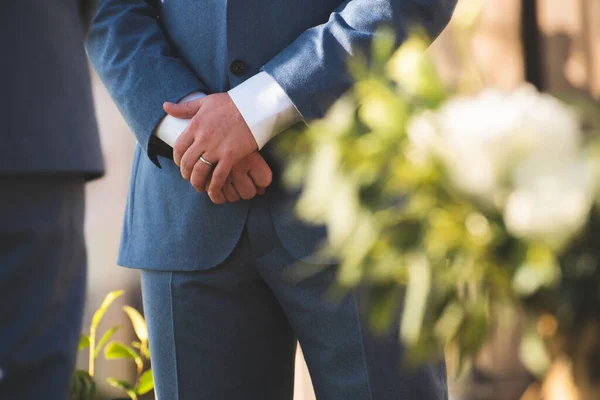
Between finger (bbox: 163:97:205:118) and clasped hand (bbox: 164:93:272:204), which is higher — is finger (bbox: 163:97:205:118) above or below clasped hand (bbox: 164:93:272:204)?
above

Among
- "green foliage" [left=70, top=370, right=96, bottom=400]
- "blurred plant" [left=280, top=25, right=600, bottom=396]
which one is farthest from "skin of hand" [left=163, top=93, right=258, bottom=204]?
"green foliage" [left=70, top=370, right=96, bottom=400]

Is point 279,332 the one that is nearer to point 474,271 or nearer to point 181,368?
point 181,368

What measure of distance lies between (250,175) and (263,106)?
0.11 m

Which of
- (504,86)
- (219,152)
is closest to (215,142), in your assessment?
(219,152)

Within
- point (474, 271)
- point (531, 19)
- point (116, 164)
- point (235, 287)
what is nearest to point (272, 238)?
point (235, 287)

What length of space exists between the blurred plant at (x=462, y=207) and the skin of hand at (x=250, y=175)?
0.60 metres

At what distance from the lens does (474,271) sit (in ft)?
1.93

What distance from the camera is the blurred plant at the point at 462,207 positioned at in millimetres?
563

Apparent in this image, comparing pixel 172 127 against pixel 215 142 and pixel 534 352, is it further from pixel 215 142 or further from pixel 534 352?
pixel 534 352

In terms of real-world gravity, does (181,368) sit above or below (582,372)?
below

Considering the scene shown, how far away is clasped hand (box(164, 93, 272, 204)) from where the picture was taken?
4.04ft

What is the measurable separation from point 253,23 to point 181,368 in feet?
1.94

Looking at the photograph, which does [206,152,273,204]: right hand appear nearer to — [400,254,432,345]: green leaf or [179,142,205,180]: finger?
[179,142,205,180]: finger

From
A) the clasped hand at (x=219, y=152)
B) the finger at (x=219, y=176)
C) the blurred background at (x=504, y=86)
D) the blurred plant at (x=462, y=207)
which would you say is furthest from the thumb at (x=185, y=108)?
the blurred background at (x=504, y=86)
